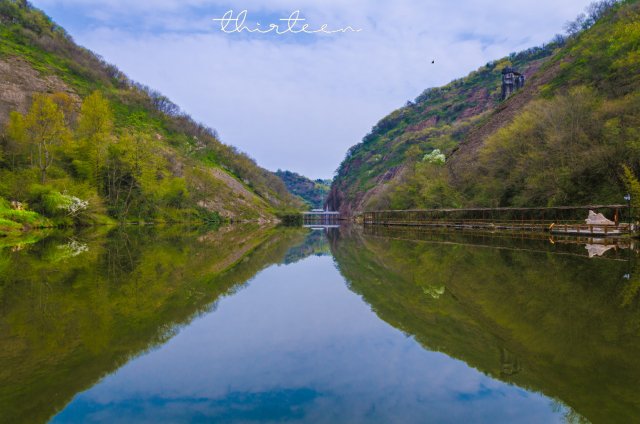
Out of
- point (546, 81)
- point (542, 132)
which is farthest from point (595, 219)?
point (546, 81)

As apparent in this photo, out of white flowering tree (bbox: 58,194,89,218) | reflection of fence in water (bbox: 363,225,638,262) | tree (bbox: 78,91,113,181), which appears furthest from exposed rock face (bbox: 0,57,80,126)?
reflection of fence in water (bbox: 363,225,638,262)

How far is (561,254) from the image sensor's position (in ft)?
66.1

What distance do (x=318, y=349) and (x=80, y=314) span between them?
4.84 metres

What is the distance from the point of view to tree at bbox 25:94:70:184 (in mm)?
44969

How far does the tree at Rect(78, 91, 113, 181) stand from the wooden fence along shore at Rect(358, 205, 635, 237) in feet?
148

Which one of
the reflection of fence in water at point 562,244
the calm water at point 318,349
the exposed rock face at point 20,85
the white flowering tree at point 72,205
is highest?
the exposed rock face at point 20,85

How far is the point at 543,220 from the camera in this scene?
41.4 metres

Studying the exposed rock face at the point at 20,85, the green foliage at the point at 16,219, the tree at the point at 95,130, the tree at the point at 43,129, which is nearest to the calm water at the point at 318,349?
the green foliage at the point at 16,219

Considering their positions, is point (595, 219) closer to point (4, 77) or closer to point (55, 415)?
point (55, 415)

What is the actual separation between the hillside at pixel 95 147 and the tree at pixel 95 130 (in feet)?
0.41

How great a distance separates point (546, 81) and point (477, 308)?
71.7 metres

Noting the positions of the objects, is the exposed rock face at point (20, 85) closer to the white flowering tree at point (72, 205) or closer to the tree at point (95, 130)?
the tree at point (95, 130)

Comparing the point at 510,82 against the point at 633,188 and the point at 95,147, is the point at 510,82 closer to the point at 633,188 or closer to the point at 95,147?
the point at 633,188

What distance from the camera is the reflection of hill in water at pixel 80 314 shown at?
5086 millimetres
